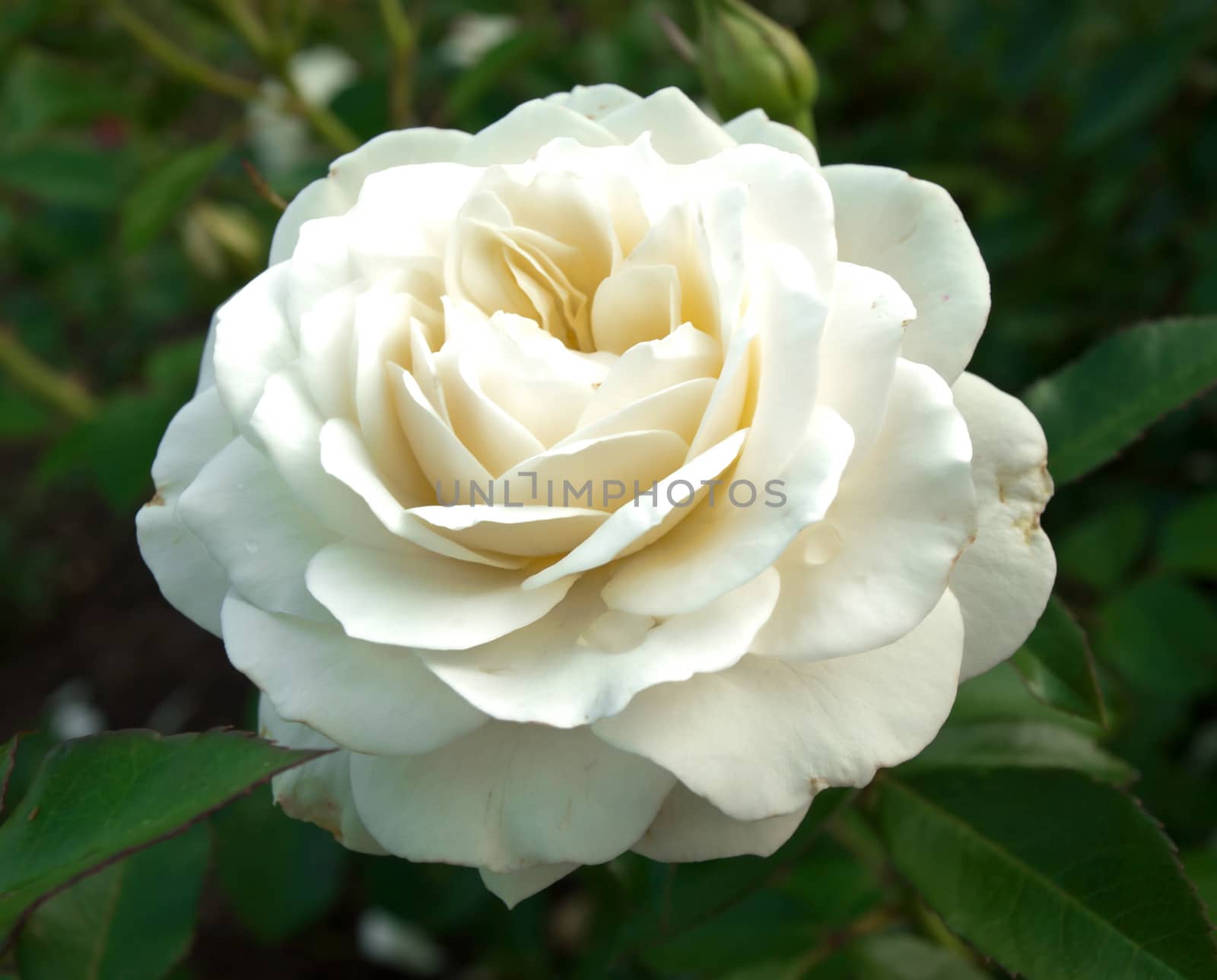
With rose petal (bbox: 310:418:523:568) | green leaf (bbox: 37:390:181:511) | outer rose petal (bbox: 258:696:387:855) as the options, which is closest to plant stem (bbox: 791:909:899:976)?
outer rose petal (bbox: 258:696:387:855)

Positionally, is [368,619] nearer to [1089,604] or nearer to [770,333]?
[770,333]

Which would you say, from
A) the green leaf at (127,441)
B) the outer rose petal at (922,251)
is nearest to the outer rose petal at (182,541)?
the outer rose petal at (922,251)

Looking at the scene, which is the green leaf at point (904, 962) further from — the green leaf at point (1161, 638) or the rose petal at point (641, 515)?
the rose petal at point (641, 515)

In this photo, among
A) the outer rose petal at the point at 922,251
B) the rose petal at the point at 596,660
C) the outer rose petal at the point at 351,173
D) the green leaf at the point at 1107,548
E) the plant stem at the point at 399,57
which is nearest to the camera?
the rose petal at the point at 596,660

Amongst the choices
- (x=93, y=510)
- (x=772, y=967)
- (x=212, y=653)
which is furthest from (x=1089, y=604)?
(x=93, y=510)

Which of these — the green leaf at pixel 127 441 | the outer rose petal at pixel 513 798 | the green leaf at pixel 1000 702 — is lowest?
the green leaf at pixel 127 441

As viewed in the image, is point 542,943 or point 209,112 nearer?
point 542,943

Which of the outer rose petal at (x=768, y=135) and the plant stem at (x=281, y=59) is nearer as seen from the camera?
the outer rose petal at (x=768, y=135)
